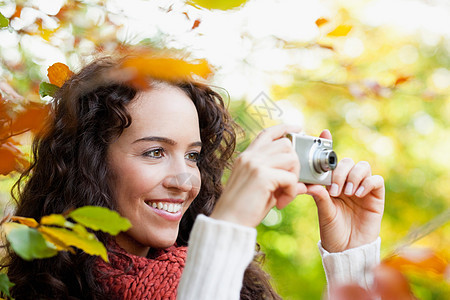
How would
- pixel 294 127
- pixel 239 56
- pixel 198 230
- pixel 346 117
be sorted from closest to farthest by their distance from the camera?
1. pixel 198 230
2. pixel 294 127
3. pixel 239 56
4. pixel 346 117

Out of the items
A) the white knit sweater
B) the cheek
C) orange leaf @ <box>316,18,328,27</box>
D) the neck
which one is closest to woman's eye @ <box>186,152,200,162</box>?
the cheek

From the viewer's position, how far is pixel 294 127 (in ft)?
2.79

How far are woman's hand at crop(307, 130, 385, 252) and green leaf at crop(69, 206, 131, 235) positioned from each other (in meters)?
0.52

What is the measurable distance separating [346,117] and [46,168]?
3.89 m

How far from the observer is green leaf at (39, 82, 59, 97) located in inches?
45.1

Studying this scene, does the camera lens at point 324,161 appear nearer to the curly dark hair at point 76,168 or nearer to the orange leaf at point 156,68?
the orange leaf at point 156,68

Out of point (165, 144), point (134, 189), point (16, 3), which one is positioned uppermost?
point (16, 3)

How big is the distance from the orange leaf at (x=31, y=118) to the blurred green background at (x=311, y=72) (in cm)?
20

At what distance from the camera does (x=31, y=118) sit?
1.07m

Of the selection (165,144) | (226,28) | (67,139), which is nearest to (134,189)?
(165,144)

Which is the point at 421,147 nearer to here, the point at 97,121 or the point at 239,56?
the point at 239,56

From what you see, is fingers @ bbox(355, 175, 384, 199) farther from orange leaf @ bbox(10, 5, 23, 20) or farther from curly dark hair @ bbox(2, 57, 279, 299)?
orange leaf @ bbox(10, 5, 23, 20)

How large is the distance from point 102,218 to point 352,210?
690 millimetres

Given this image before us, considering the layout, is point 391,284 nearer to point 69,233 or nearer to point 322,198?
point 69,233
